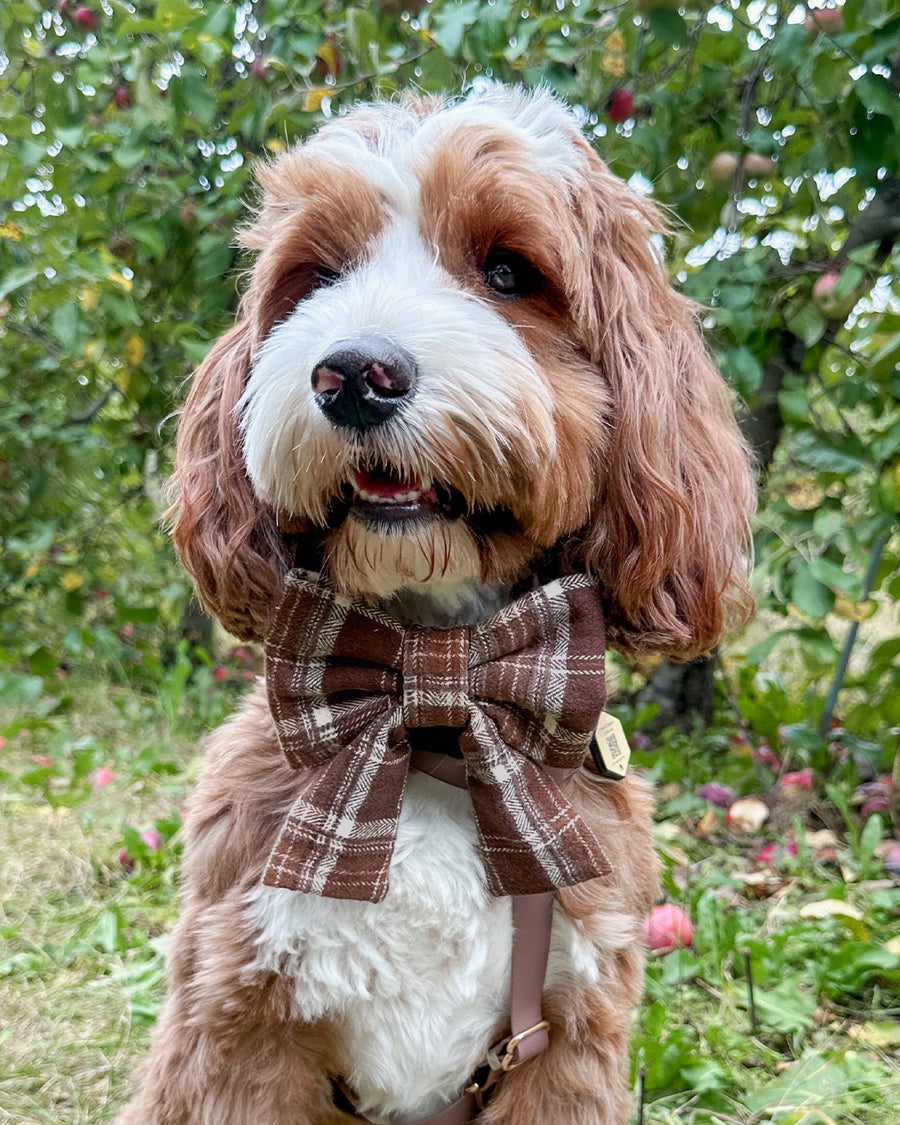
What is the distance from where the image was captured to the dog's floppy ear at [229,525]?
1271 mm

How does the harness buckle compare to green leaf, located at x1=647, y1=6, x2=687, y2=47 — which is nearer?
the harness buckle

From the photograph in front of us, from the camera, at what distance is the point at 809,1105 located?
156 cm

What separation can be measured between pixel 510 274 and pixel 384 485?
12.7 inches

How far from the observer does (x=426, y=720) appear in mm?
1129

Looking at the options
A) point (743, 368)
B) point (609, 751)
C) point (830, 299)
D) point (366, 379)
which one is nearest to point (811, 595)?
point (743, 368)

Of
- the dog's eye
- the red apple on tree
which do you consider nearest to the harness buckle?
the dog's eye

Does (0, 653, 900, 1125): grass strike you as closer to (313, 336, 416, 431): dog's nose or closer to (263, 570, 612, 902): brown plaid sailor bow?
(263, 570, 612, 902): brown plaid sailor bow

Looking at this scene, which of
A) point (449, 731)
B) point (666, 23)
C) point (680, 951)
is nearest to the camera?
point (449, 731)

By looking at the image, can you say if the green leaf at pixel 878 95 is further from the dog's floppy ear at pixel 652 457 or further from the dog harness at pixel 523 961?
the dog harness at pixel 523 961

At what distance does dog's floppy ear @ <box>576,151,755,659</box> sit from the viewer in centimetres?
120

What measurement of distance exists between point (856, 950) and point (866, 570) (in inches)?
35.7

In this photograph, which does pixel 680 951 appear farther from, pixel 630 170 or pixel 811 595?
pixel 630 170

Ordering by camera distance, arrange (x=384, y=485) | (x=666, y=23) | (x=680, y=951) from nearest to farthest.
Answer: (x=384, y=485) < (x=666, y=23) < (x=680, y=951)

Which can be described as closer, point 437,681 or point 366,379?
point 366,379
